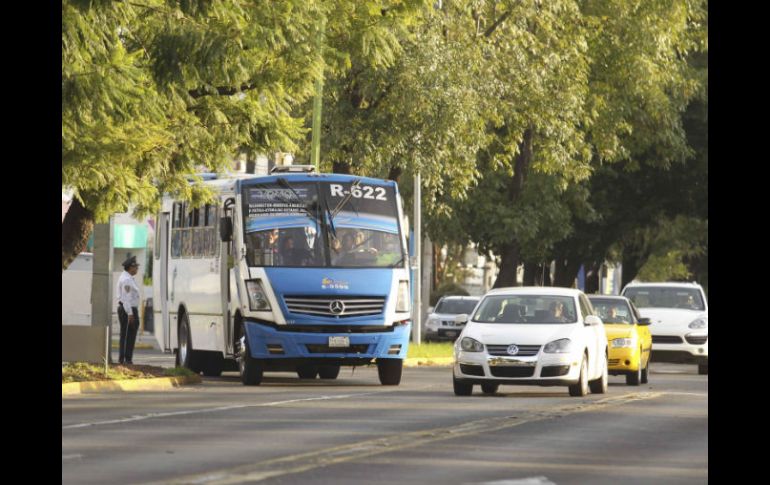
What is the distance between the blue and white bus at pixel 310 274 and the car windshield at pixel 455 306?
32.1 metres

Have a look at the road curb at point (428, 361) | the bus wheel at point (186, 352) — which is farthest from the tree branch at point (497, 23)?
the bus wheel at point (186, 352)

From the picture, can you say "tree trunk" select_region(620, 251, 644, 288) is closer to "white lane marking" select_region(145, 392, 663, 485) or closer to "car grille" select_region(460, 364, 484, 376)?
"car grille" select_region(460, 364, 484, 376)

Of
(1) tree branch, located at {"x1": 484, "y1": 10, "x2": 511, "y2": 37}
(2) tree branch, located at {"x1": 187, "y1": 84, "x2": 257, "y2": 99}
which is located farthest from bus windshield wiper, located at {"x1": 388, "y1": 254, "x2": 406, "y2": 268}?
(1) tree branch, located at {"x1": 484, "y1": 10, "x2": 511, "y2": 37}

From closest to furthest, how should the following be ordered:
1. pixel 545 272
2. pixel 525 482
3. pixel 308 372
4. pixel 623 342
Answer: pixel 525 482
pixel 623 342
pixel 308 372
pixel 545 272

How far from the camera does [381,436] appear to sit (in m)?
16.9

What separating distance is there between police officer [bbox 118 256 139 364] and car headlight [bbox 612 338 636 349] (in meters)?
8.41

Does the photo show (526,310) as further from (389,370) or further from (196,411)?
(196,411)

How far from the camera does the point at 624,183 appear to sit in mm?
58219

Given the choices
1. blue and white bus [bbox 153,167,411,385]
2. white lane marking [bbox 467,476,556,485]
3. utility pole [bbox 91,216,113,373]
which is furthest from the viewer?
utility pole [bbox 91,216,113,373]

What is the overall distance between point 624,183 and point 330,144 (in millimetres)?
22801

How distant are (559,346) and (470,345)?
1.14 metres

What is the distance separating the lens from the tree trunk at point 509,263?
165 ft

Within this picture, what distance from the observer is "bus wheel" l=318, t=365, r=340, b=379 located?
3152cm

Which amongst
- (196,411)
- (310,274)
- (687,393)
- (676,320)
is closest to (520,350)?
(310,274)
